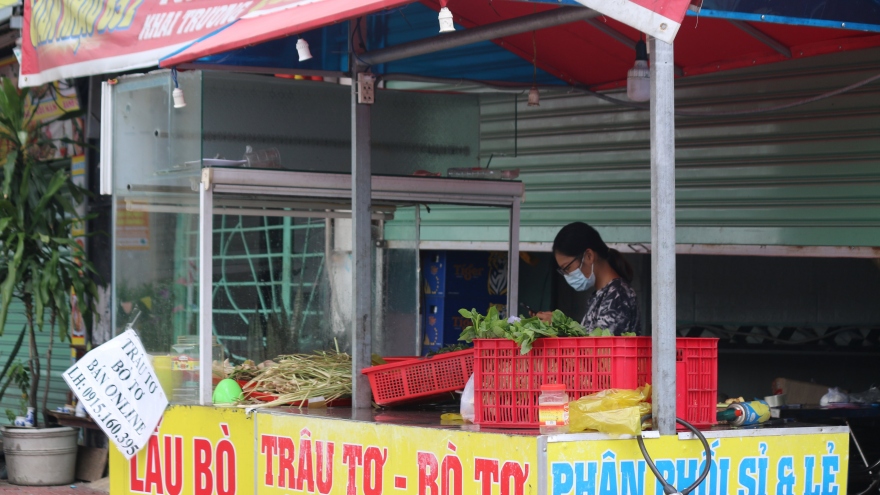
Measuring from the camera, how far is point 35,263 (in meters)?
8.34

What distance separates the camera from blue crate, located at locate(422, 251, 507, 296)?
773 centimetres

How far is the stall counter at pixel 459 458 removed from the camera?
3.60 metres

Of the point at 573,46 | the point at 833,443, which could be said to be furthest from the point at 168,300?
the point at 833,443

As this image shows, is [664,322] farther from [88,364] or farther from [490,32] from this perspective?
[88,364]

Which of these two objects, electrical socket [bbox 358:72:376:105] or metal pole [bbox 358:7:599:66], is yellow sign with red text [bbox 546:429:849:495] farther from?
electrical socket [bbox 358:72:376:105]

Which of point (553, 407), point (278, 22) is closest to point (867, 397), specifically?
point (553, 407)

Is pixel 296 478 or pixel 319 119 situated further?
pixel 319 119

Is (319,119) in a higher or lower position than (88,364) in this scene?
higher

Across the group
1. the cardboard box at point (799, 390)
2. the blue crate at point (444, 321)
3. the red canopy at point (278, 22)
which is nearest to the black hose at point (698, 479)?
the red canopy at point (278, 22)

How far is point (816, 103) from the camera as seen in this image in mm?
6188

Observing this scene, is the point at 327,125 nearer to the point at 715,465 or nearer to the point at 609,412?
the point at 609,412

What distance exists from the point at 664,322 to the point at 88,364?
9.63ft

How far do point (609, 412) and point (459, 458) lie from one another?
61cm

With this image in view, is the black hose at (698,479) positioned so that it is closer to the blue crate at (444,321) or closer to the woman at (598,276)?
the woman at (598,276)
